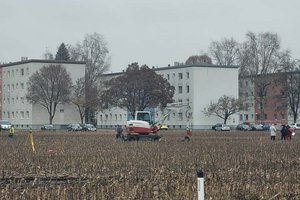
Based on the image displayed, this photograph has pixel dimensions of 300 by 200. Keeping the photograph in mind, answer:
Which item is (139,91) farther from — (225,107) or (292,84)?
(292,84)

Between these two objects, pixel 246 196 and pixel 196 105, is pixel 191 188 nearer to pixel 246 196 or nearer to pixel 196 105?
pixel 246 196

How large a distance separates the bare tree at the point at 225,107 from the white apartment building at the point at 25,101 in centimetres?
2950

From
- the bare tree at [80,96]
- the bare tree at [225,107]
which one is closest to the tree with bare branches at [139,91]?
the bare tree at [225,107]

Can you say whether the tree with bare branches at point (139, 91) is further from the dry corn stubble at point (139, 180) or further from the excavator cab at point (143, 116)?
the dry corn stubble at point (139, 180)

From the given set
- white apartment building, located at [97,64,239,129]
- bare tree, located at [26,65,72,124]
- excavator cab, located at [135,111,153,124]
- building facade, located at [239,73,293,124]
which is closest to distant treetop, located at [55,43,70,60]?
bare tree, located at [26,65,72,124]

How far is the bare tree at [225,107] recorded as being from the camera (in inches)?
4542

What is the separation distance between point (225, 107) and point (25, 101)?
1642 inches

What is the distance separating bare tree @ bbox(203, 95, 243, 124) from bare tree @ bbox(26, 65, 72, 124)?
27.7 metres

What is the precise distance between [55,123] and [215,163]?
346 feet

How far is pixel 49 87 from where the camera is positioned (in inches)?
4742

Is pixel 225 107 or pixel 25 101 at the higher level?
pixel 25 101

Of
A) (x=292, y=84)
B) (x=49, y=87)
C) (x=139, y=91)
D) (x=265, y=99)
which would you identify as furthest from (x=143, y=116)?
(x=265, y=99)

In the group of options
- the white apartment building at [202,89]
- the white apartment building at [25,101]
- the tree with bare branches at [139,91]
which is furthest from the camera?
the white apartment building at [25,101]

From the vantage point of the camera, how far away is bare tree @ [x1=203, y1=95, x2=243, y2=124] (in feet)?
379
